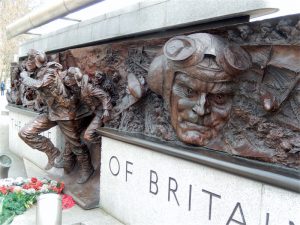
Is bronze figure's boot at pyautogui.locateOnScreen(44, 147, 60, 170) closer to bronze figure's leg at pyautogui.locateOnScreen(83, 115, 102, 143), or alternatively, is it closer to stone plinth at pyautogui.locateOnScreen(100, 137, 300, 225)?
bronze figure's leg at pyautogui.locateOnScreen(83, 115, 102, 143)

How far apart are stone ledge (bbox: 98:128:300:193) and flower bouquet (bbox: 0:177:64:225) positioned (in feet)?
6.38

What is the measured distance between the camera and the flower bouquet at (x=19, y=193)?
4.59 metres

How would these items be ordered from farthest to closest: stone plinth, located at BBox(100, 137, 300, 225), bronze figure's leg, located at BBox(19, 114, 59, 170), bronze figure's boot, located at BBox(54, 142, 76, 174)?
bronze figure's boot, located at BBox(54, 142, 76, 174)
bronze figure's leg, located at BBox(19, 114, 59, 170)
stone plinth, located at BBox(100, 137, 300, 225)

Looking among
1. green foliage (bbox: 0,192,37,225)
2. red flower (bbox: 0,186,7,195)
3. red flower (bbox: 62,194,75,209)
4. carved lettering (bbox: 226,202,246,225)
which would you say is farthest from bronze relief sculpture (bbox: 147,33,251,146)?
red flower (bbox: 0,186,7,195)

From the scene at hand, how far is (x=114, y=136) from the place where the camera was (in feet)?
15.2

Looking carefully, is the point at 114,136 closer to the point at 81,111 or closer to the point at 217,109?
the point at 81,111

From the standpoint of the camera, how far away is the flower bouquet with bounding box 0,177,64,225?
15.0 feet

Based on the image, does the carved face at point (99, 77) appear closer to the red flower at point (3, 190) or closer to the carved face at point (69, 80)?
the carved face at point (69, 80)

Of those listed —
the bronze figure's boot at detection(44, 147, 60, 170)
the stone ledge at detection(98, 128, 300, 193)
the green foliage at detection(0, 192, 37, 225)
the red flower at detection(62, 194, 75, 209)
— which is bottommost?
the red flower at detection(62, 194, 75, 209)

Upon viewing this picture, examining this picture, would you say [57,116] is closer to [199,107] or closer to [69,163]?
[69,163]

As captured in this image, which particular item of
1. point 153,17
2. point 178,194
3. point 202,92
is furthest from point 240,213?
point 153,17

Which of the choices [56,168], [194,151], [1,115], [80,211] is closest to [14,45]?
[1,115]

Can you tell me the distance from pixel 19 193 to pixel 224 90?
11.4ft

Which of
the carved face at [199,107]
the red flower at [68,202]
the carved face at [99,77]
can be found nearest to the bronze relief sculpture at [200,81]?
the carved face at [199,107]
